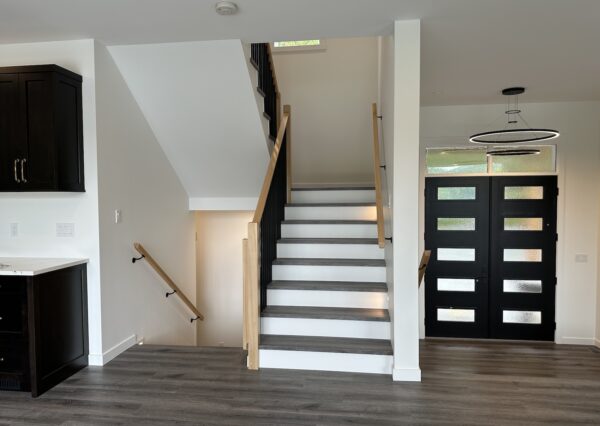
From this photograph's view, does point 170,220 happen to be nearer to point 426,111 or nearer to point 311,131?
point 311,131

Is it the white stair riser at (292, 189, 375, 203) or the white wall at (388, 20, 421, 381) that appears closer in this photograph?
the white wall at (388, 20, 421, 381)

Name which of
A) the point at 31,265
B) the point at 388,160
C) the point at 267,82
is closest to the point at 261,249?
the point at 388,160

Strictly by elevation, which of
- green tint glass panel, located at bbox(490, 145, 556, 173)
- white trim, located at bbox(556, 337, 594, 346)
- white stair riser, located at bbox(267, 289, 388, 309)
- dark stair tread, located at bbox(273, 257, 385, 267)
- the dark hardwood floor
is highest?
green tint glass panel, located at bbox(490, 145, 556, 173)

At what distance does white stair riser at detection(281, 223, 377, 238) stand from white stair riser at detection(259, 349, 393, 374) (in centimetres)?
145

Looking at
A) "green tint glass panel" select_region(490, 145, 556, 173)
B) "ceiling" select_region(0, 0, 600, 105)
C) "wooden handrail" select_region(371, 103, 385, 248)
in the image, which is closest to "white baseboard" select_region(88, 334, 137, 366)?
"wooden handrail" select_region(371, 103, 385, 248)

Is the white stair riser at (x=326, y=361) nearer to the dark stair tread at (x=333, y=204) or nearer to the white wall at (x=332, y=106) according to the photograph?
the dark stair tread at (x=333, y=204)

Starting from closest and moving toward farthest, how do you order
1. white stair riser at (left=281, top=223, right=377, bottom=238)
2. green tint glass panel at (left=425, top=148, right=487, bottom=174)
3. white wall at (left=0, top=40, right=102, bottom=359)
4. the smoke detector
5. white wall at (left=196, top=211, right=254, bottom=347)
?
1. the smoke detector
2. white wall at (left=0, top=40, right=102, bottom=359)
3. white stair riser at (left=281, top=223, right=377, bottom=238)
4. green tint glass panel at (left=425, top=148, right=487, bottom=174)
5. white wall at (left=196, top=211, right=254, bottom=347)

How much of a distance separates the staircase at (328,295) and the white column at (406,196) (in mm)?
198

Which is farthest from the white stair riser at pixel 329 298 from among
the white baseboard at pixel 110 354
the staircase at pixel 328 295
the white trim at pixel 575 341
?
the white trim at pixel 575 341

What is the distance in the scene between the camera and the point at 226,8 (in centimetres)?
265

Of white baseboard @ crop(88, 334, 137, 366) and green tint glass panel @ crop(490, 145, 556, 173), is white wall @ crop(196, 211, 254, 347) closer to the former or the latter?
white baseboard @ crop(88, 334, 137, 366)

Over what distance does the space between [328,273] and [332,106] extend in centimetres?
298

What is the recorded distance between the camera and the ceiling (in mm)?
2639

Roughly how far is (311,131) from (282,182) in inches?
66.6
